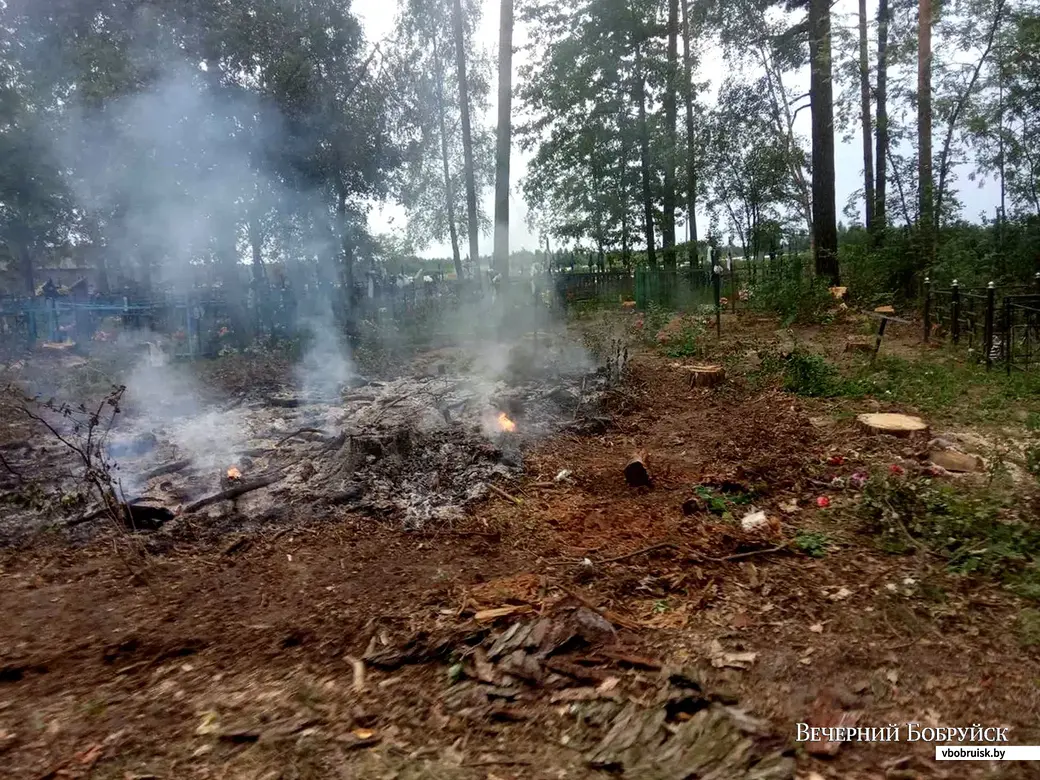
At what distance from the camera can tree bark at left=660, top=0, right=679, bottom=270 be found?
64.1 feet

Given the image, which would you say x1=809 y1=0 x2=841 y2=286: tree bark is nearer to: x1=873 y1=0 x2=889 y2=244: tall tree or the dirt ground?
x1=873 y1=0 x2=889 y2=244: tall tree

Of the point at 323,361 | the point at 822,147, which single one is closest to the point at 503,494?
the point at 323,361

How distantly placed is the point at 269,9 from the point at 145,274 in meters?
7.90

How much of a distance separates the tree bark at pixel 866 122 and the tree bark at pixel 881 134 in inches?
11.5

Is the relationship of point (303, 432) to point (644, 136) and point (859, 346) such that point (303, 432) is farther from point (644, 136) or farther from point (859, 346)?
point (644, 136)

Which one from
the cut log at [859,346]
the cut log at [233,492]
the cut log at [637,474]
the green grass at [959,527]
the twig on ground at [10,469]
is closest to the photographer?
the green grass at [959,527]

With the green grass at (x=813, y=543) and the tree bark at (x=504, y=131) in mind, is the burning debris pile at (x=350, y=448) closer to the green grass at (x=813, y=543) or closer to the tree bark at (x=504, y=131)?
the green grass at (x=813, y=543)

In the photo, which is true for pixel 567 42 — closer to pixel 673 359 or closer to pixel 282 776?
pixel 673 359

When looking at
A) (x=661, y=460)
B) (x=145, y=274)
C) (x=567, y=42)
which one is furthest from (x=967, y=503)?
(x=567, y=42)

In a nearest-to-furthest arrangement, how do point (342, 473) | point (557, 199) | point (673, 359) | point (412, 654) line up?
1. point (412, 654)
2. point (342, 473)
3. point (673, 359)
4. point (557, 199)

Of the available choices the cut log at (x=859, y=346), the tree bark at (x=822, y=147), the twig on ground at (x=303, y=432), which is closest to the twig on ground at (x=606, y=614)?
the twig on ground at (x=303, y=432)

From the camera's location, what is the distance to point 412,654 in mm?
2979

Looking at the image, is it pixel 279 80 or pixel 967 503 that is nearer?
pixel 967 503

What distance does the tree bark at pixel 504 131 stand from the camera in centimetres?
1553
